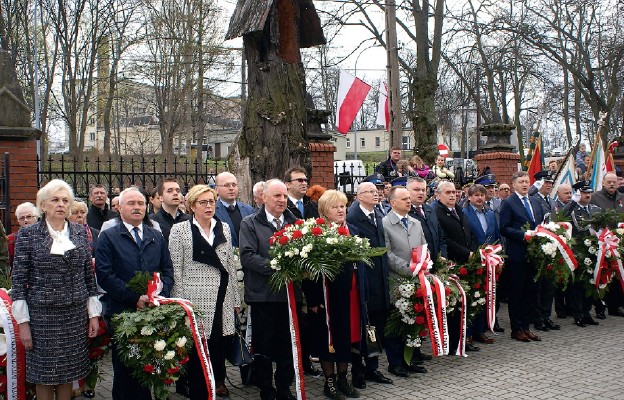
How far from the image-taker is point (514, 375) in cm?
691

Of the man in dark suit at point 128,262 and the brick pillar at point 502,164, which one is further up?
the brick pillar at point 502,164

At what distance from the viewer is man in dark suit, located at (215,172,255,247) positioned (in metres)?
7.29

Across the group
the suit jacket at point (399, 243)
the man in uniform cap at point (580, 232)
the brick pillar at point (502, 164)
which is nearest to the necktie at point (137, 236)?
the suit jacket at point (399, 243)

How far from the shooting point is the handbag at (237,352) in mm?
5895

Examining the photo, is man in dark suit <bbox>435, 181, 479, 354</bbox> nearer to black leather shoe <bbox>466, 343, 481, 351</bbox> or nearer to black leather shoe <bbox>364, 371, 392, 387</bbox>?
black leather shoe <bbox>466, 343, 481, 351</bbox>

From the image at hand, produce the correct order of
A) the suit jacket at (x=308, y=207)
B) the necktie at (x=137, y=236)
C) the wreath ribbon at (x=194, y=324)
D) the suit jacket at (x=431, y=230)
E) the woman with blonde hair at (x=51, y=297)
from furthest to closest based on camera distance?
the suit jacket at (x=431, y=230), the suit jacket at (x=308, y=207), the necktie at (x=137, y=236), the wreath ribbon at (x=194, y=324), the woman with blonde hair at (x=51, y=297)

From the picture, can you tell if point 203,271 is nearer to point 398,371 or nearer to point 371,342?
point 371,342

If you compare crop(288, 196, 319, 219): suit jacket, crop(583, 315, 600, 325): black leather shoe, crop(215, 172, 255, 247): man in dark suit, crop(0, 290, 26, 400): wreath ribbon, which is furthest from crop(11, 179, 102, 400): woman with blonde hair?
crop(583, 315, 600, 325): black leather shoe

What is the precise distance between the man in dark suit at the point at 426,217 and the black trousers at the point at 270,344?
2.30 metres

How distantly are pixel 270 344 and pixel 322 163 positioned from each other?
291 inches

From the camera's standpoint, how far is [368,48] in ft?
62.9

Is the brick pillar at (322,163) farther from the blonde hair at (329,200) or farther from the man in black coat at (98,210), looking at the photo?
the blonde hair at (329,200)

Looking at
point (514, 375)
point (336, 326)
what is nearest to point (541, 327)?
point (514, 375)

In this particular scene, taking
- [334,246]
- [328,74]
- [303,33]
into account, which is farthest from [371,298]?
[328,74]
